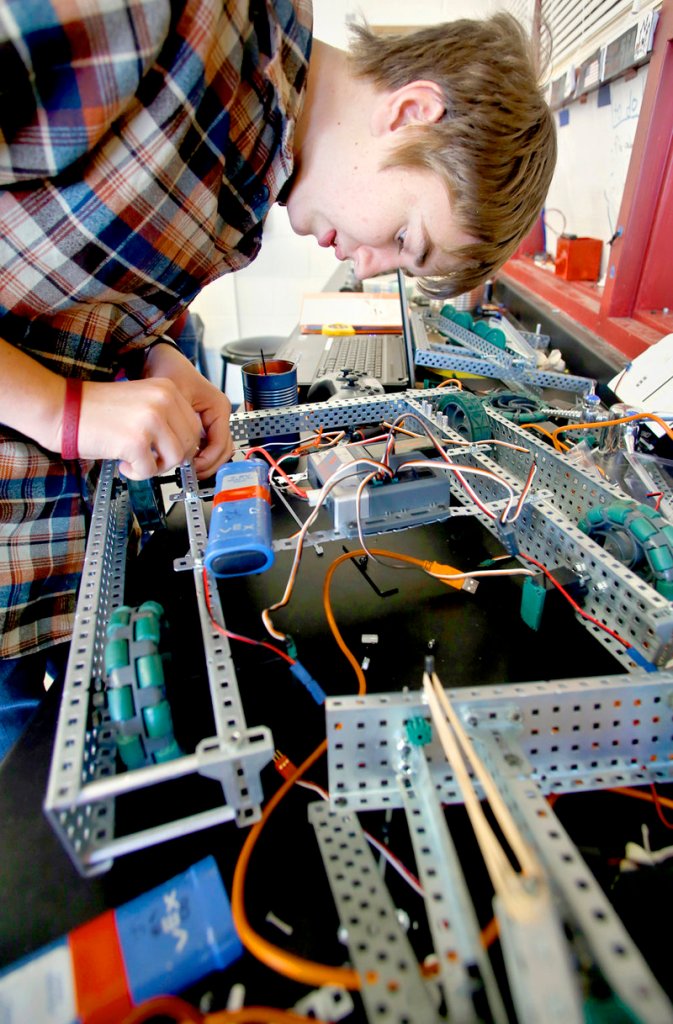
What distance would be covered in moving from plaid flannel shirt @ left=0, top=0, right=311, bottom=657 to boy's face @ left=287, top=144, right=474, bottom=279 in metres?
0.06

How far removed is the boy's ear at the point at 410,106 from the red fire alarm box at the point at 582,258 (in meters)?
1.89

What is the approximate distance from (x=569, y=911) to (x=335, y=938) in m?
0.21

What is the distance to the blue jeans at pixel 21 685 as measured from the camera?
79 centimetres

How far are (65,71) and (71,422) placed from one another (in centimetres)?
36

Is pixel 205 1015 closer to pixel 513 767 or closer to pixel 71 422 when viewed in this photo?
pixel 513 767

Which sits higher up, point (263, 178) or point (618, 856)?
point (263, 178)

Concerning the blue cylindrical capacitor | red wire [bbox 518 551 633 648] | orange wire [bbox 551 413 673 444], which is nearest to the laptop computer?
orange wire [bbox 551 413 673 444]

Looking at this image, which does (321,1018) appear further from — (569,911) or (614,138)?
(614,138)

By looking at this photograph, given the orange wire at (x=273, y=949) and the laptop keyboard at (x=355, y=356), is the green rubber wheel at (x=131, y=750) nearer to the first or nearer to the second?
the orange wire at (x=273, y=949)

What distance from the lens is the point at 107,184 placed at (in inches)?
24.4

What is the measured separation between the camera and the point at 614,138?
2098 mm

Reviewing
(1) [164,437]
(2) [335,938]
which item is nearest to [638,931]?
(2) [335,938]

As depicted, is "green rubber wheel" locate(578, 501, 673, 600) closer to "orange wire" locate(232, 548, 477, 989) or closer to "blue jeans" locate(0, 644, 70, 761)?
"orange wire" locate(232, 548, 477, 989)

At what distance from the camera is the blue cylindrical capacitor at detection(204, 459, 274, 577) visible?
2.22ft
